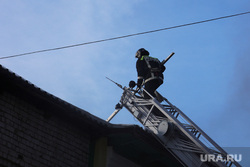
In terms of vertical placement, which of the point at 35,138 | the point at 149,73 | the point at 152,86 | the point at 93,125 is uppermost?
the point at 149,73

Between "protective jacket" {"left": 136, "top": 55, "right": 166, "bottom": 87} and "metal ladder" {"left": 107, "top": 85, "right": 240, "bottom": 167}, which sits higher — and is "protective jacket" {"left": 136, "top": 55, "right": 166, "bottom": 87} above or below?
above

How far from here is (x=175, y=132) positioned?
11992 mm

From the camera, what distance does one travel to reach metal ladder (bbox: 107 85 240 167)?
11133 mm

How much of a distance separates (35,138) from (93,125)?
176 centimetres

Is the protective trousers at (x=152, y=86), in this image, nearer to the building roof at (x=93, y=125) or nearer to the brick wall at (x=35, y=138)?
the building roof at (x=93, y=125)

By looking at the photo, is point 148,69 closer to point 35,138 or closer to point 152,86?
point 152,86

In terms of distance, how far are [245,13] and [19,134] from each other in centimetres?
788

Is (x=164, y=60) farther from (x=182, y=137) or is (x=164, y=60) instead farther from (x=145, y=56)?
(x=182, y=137)

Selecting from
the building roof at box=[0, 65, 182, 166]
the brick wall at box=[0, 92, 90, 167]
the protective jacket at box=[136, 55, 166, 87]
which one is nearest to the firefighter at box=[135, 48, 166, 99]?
the protective jacket at box=[136, 55, 166, 87]

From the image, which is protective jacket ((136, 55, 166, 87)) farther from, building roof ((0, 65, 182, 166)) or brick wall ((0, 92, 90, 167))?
brick wall ((0, 92, 90, 167))

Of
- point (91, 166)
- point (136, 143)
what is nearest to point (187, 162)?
point (136, 143)

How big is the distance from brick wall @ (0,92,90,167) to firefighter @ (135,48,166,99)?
3358mm

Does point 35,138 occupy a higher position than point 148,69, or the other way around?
point 148,69

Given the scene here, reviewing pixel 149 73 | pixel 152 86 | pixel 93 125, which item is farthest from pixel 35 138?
pixel 149 73
